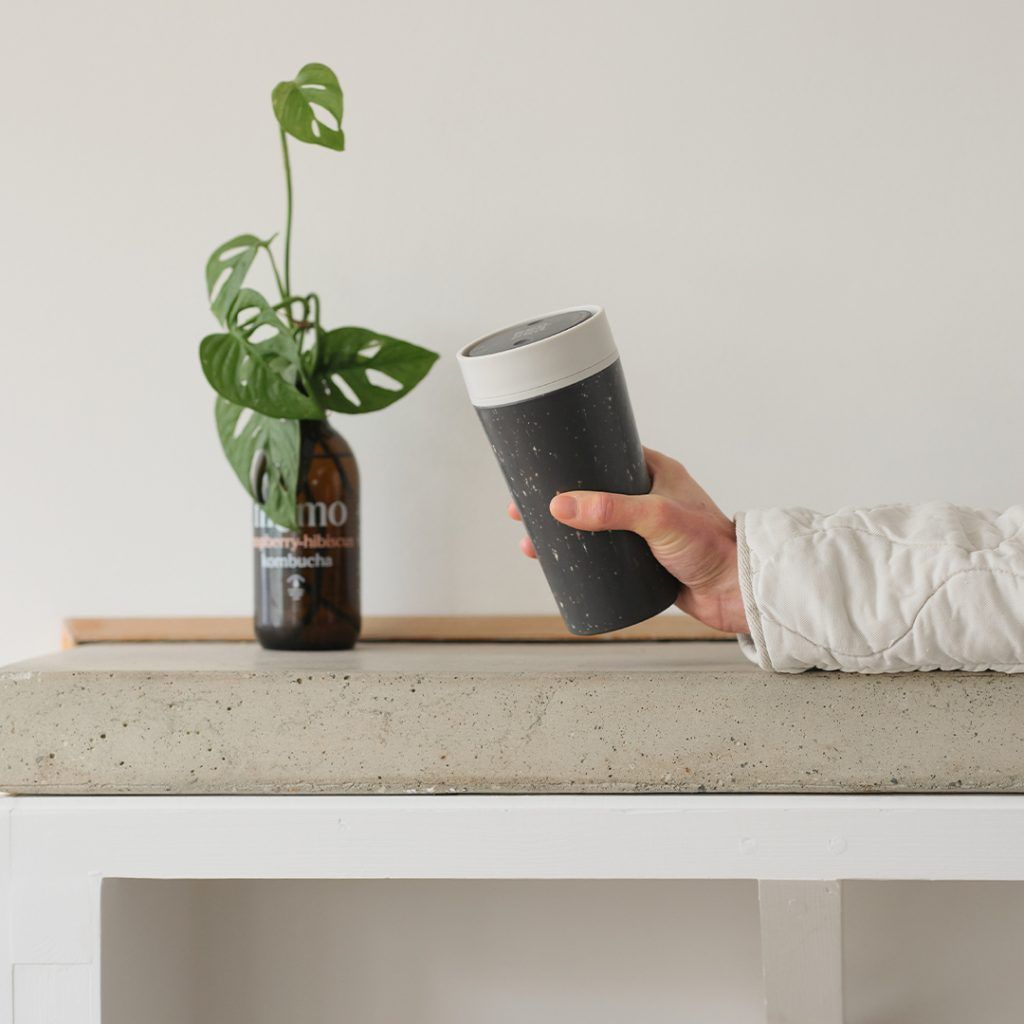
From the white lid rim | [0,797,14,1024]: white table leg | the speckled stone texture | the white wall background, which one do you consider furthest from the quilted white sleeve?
[0,797,14,1024]: white table leg

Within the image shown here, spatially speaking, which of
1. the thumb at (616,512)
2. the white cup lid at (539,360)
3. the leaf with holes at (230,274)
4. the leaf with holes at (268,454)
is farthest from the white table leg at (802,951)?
the leaf with holes at (230,274)

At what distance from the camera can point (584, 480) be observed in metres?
0.61

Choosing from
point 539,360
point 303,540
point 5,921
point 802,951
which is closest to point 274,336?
point 303,540

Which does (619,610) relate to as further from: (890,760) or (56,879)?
(56,879)

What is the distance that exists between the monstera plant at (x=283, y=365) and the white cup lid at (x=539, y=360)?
9.8 inches

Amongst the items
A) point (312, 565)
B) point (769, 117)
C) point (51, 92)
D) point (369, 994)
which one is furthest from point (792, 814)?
point (51, 92)

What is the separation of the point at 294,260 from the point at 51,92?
297 millimetres

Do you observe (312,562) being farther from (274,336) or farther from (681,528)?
(681,528)

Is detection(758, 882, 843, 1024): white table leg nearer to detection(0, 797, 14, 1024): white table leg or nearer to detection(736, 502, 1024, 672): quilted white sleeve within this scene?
detection(736, 502, 1024, 672): quilted white sleeve

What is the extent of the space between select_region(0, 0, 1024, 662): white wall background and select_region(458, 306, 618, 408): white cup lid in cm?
39

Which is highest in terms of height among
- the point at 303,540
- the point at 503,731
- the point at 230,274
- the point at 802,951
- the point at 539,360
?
the point at 230,274

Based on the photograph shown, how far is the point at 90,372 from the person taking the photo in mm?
1013

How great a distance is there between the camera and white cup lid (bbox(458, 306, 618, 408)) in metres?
0.57

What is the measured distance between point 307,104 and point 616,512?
1.44ft
